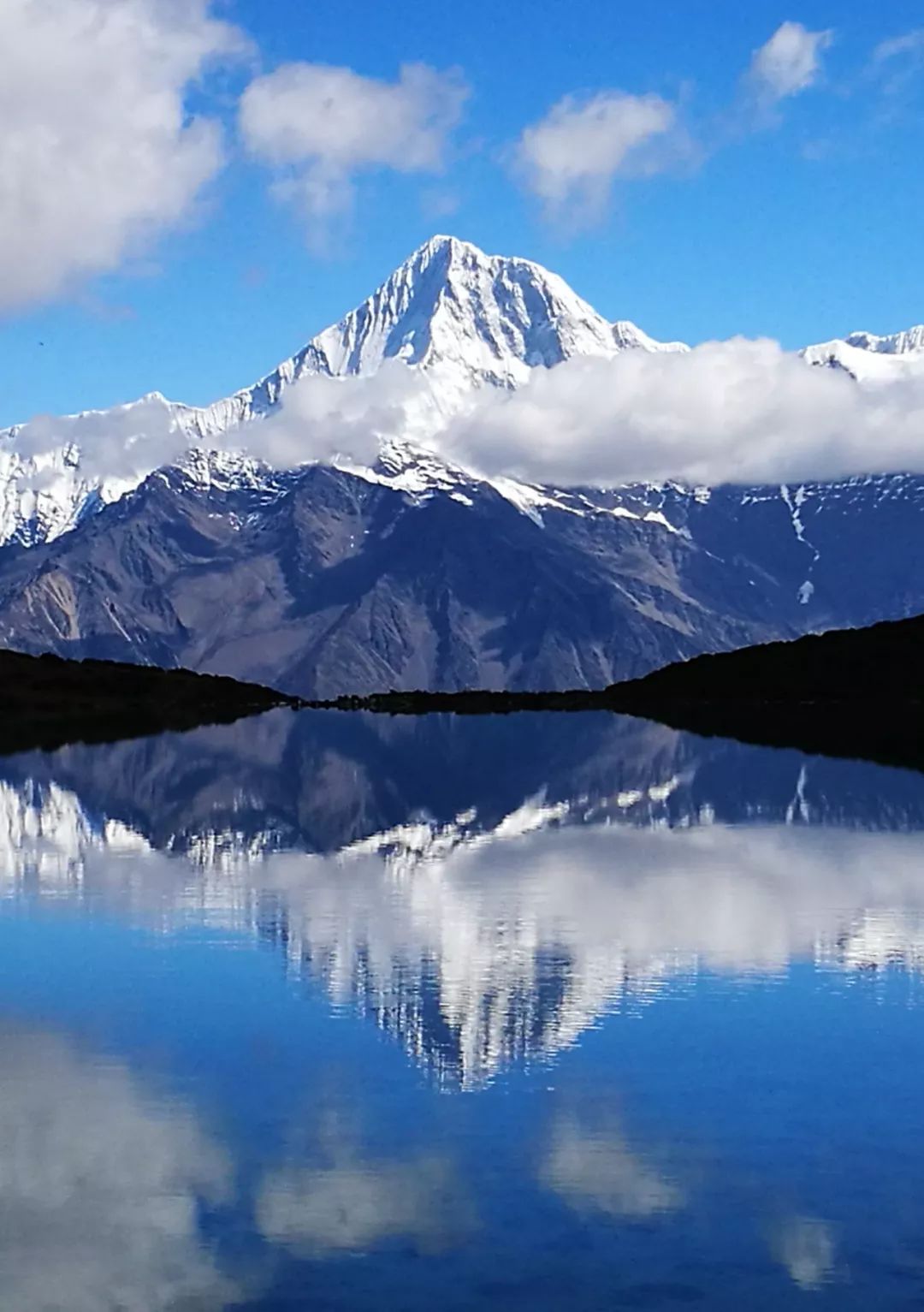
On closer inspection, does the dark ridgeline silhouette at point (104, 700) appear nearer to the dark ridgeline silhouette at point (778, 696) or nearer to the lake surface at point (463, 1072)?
the dark ridgeline silhouette at point (778, 696)

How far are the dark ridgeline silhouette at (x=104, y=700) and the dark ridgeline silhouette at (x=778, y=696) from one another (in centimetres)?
1483

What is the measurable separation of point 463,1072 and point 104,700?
146842mm

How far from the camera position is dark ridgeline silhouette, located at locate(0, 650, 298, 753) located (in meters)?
134

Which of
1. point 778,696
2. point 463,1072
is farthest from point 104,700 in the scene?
point 463,1072

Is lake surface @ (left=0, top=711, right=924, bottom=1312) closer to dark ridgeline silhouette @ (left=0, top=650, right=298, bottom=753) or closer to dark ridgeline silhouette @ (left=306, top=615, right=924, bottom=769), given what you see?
dark ridgeline silhouette @ (left=306, top=615, right=924, bottom=769)

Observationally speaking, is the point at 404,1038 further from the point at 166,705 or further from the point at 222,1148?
the point at 166,705

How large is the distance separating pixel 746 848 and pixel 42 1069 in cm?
3062

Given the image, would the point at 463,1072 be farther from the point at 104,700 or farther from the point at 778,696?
the point at 104,700

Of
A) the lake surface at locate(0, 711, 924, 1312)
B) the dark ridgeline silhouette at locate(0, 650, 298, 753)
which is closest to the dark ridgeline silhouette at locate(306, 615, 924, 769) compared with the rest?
the dark ridgeline silhouette at locate(0, 650, 298, 753)

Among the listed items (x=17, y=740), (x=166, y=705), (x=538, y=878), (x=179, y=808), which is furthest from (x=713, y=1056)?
(x=166, y=705)

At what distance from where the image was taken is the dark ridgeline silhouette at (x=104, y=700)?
13400 centimetres

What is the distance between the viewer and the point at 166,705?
169 metres

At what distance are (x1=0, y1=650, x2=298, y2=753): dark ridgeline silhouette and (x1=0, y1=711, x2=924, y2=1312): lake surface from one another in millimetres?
75941

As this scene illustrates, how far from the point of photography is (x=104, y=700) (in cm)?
16875
